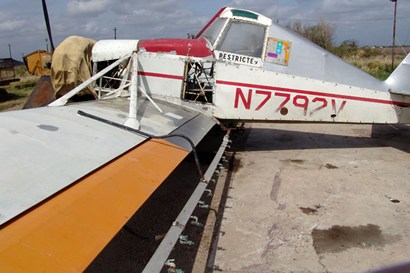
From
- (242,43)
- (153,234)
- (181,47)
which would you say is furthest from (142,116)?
(242,43)

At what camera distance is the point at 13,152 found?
248 centimetres

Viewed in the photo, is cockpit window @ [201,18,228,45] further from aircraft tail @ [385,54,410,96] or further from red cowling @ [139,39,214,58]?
aircraft tail @ [385,54,410,96]

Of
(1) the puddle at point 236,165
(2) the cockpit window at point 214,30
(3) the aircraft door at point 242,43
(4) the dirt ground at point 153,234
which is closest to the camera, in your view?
(4) the dirt ground at point 153,234

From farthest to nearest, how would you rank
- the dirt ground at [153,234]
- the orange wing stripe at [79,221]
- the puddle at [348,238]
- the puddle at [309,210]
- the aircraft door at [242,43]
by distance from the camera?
the aircraft door at [242,43] → the puddle at [309,210] → the puddle at [348,238] → the dirt ground at [153,234] → the orange wing stripe at [79,221]

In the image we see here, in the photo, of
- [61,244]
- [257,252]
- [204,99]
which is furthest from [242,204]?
[61,244]

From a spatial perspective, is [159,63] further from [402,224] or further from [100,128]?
[402,224]

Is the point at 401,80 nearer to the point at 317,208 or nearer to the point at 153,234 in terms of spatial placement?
the point at 317,208

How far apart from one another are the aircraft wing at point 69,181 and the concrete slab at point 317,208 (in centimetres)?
121

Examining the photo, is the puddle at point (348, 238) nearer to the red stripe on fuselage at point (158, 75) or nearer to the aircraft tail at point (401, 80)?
the aircraft tail at point (401, 80)

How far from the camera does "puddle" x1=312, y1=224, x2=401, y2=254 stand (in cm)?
371

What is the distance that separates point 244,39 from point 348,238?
11.2 ft

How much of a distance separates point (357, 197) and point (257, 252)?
6.62 ft

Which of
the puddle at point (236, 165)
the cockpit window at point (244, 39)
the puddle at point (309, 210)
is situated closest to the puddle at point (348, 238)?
the puddle at point (309, 210)

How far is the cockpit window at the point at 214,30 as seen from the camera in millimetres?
5995
